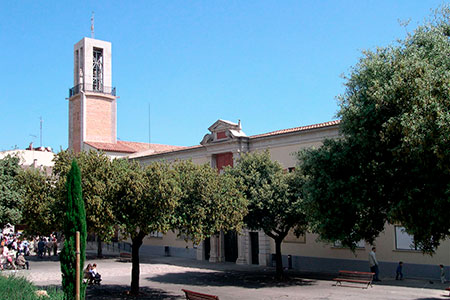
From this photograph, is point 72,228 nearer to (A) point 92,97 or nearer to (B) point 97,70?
(A) point 92,97

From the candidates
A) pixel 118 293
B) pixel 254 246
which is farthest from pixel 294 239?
pixel 118 293

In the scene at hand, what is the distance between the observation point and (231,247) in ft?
102

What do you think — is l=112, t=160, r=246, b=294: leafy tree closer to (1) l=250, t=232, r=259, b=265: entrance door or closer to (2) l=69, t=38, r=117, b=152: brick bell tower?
(1) l=250, t=232, r=259, b=265: entrance door

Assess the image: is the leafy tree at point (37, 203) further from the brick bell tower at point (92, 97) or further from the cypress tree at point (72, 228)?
the brick bell tower at point (92, 97)

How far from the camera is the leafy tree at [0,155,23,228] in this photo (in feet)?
58.9

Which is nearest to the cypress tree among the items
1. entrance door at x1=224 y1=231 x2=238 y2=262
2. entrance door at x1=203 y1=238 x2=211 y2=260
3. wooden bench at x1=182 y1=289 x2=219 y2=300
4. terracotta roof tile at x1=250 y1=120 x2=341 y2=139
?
wooden bench at x1=182 y1=289 x2=219 y2=300

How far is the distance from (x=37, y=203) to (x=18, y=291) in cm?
731

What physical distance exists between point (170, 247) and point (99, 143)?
16.6 meters

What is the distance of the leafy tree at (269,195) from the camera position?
2116cm

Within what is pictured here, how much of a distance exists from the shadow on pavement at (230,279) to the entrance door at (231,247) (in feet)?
15.6

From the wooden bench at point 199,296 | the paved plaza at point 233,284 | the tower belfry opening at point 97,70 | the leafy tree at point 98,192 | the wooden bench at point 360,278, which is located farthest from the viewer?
the tower belfry opening at point 97,70

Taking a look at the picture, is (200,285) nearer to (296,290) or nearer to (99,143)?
(296,290)

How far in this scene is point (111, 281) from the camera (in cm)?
2247

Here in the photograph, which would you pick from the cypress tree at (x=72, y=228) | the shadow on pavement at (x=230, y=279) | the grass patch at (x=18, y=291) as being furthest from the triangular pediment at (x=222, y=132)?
the grass patch at (x=18, y=291)
